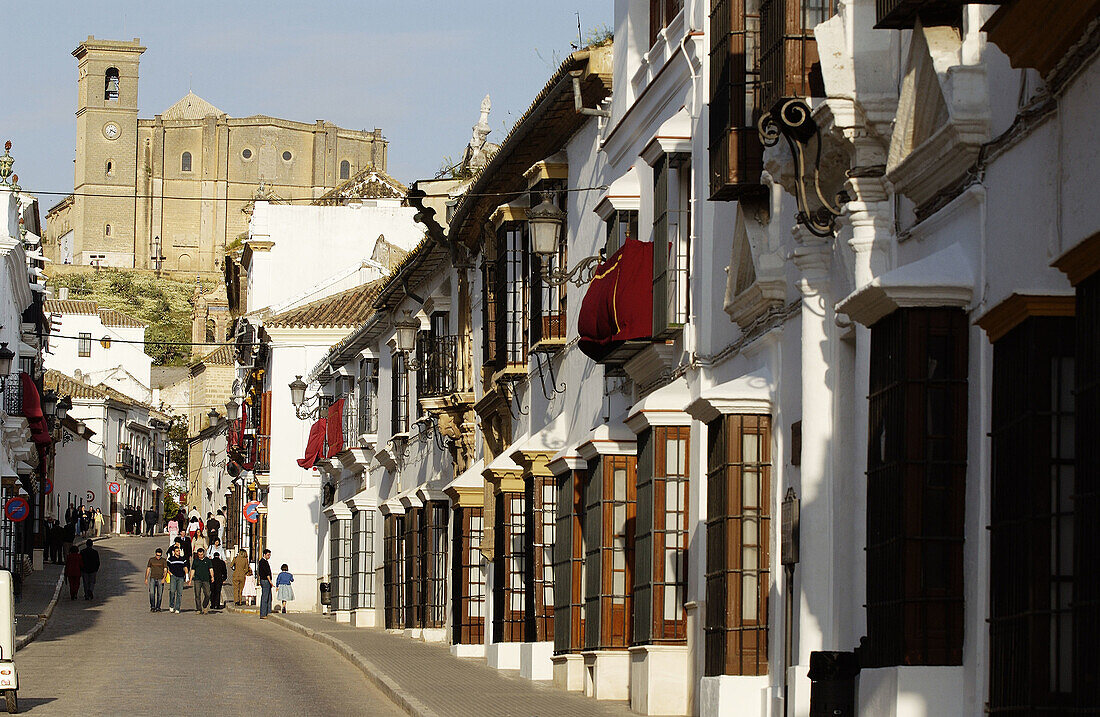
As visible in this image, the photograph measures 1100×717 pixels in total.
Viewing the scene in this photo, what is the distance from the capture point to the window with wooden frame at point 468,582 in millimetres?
28859

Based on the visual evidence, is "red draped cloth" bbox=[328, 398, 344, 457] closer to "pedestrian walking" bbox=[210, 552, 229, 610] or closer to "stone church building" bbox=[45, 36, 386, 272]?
"pedestrian walking" bbox=[210, 552, 229, 610]

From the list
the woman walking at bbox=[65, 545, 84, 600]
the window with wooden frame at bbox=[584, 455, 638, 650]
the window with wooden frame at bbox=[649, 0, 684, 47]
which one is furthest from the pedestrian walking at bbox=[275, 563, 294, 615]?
the window with wooden frame at bbox=[649, 0, 684, 47]

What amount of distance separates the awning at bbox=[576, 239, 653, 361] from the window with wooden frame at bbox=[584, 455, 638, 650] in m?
1.73

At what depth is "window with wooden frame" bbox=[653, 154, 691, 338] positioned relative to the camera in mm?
17781

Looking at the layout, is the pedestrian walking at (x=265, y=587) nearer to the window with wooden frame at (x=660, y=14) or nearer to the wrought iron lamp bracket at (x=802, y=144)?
the window with wooden frame at (x=660, y=14)

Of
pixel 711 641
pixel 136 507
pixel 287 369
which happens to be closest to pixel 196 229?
pixel 136 507

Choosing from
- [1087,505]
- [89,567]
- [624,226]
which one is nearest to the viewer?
[1087,505]

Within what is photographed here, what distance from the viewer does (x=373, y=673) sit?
24.5 meters

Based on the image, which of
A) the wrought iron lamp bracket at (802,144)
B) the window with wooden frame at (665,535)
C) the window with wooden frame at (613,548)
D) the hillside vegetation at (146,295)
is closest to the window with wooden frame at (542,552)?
the window with wooden frame at (613,548)

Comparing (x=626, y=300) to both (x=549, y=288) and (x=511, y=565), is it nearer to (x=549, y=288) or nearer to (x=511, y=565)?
(x=549, y=288)

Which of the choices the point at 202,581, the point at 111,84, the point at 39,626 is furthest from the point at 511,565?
the point at 111,84

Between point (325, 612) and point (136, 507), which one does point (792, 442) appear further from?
point (136, 507)

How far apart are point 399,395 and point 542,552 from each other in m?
14.0

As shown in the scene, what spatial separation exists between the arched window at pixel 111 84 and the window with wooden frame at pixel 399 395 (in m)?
126
